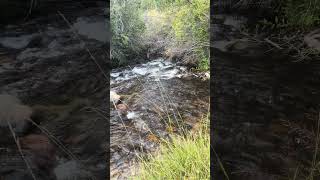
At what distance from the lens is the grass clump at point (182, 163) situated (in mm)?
1419

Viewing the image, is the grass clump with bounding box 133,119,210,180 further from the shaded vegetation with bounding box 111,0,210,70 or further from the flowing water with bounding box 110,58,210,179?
the shaded vegetation with bounding box 111,0,210,70

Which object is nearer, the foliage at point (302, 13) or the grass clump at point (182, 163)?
the foliage at point (302, 13)

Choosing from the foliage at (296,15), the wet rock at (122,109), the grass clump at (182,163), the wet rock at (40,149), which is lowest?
the grass clump at (182,163)

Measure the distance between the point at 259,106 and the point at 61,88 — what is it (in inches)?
28.4

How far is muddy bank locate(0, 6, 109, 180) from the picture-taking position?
1324mm

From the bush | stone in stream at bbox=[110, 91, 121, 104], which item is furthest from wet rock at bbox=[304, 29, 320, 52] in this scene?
stone in stream at bbox=[110, 91, 121, 104]

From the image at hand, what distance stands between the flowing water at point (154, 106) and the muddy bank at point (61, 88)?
6 centimetres

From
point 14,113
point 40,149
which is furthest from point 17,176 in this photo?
point 14,113

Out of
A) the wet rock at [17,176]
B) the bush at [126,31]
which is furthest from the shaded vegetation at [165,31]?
the wet rock at [17,176]

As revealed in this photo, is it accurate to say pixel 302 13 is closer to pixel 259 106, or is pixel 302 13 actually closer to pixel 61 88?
pixel 259 106

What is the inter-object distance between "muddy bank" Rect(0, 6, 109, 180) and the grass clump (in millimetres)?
172

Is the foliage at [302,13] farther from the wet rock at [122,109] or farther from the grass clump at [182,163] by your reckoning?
the wet rock at [122,109]

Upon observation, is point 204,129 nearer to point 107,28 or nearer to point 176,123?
point 176,123

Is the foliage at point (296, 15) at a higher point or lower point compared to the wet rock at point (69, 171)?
higher
